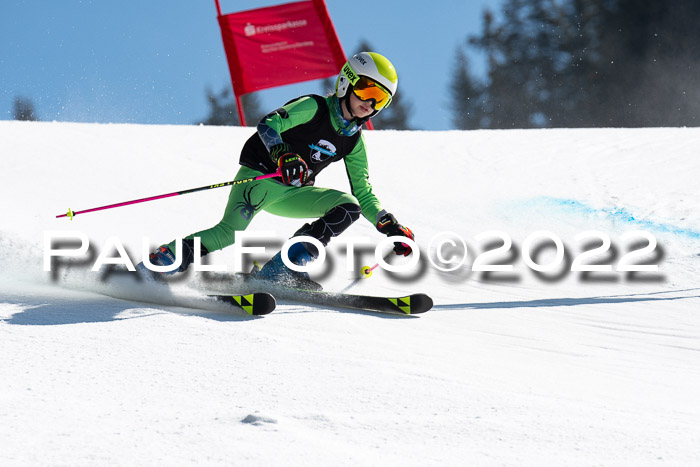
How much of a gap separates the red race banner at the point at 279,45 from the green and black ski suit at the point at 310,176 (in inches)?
307

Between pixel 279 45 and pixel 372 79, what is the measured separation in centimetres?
820

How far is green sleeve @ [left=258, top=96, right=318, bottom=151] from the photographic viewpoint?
356cm

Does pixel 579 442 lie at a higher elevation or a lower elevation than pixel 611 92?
lower

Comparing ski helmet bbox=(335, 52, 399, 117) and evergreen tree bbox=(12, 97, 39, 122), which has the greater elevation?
evergreen tree bbox=(12, 97, 39, 122)

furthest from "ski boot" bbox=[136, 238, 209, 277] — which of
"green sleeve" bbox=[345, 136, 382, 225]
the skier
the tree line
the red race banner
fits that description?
the tree line

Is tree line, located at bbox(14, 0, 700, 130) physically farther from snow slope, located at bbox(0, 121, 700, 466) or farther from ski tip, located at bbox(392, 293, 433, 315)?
ski tip, located at bbox(392, 293, 433, 315)

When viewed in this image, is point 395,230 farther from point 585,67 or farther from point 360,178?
point 585,67

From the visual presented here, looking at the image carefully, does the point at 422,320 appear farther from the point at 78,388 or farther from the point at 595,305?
the point at 78,388

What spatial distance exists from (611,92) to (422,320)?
23.3 metres

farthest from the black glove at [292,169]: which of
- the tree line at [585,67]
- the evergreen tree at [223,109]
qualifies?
the evergreen tree at [223,109]

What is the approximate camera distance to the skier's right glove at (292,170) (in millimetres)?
3355

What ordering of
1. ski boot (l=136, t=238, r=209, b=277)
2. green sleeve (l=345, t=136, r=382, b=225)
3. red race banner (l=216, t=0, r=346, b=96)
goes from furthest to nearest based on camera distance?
1. red race banner (l=216, t=0, r=346, b=96)
2. green sleeve (l=345, t=136, r=382, b=225)
3. ski boot (l=136, t=238, r=209, b=277)

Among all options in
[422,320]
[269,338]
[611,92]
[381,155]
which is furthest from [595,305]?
[611,92]

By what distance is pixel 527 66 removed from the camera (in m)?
28.0
